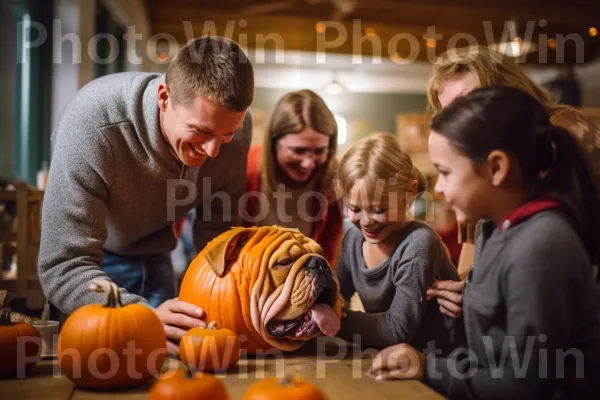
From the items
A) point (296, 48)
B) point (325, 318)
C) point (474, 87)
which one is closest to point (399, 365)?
point (325, 318)

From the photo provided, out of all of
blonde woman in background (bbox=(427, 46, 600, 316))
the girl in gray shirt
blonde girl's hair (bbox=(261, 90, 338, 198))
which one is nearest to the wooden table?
the girl in gray shirt

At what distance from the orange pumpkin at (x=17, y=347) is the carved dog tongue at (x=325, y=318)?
573 mm

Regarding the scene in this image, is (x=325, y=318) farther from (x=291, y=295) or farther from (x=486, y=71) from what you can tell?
(x=486, y=71)

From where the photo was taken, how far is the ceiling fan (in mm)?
5506

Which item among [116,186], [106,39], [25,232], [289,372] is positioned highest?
[106,39]

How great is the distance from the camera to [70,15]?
396 cm

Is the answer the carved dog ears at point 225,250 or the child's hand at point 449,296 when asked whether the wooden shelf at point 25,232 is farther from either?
the child's hand at point 449,296

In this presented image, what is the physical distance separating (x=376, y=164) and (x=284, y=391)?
825mm

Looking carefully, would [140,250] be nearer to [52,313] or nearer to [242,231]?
[52,313]

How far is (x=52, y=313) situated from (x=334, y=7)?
4.83m

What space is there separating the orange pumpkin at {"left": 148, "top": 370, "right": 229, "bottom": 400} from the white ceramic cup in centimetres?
55

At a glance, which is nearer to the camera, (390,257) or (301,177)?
(390,257)

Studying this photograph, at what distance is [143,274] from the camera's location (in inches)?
81.2

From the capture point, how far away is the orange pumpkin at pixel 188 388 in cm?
91
